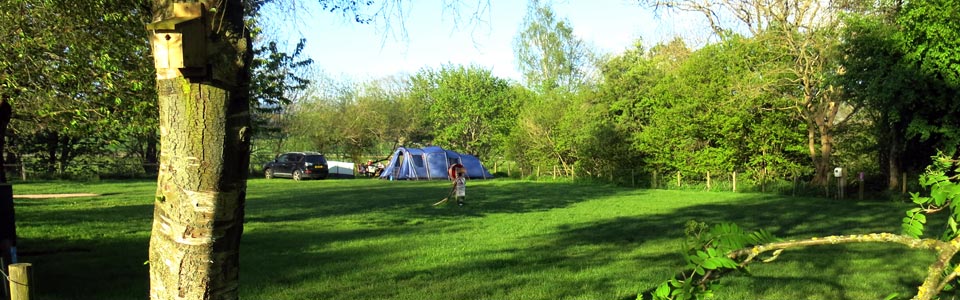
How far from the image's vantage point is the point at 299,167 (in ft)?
105

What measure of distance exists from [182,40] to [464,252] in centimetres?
626

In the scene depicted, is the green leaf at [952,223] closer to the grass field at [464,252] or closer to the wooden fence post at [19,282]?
the grass field at [464,252]

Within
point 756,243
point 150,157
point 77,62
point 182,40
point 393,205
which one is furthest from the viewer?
point 150,157

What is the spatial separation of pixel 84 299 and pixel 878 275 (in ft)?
24.9

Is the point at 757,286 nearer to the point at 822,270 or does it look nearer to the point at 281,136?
the point at 822,270

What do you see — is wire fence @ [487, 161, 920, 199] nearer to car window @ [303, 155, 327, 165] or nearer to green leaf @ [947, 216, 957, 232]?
car window @ [303, 155, 327, 165]

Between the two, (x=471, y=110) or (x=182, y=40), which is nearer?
(x=182, y=40)

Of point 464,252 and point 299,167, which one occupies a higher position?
point 299,167

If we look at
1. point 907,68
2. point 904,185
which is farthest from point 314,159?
point 907,68

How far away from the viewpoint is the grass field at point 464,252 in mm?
5973

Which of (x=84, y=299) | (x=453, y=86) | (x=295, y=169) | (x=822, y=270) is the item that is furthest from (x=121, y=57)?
(x=453, y=86)

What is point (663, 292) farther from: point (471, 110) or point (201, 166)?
point (471, 110)

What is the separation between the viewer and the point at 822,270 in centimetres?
690

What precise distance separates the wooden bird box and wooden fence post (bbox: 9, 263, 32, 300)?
1.27 m
